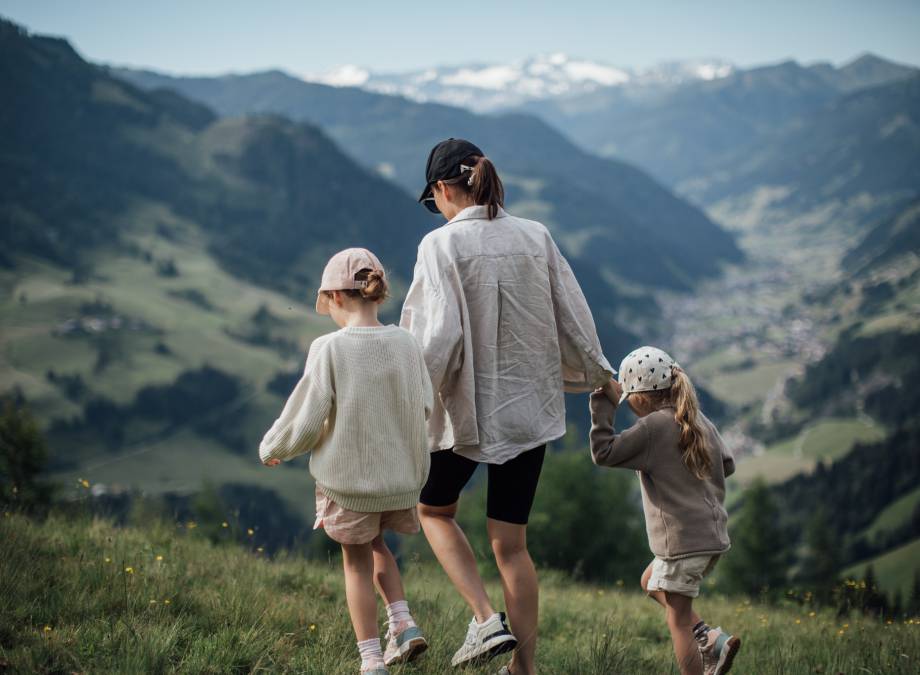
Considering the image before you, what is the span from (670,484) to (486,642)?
1.33 metres

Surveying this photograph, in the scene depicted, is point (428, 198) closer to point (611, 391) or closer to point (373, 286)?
point (373, 286)

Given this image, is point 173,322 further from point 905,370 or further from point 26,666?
point 26,666

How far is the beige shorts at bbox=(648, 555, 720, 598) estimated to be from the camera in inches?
174

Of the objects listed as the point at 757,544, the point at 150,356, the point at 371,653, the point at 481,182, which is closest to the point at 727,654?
the point at 371,653

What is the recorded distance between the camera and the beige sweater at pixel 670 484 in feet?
14.4

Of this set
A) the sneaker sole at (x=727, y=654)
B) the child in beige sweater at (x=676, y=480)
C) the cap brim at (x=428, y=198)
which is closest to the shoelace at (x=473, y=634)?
the child in beige sweater at (x=676, y=480)

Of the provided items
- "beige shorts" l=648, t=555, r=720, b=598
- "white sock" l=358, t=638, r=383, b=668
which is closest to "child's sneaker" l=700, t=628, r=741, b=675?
"beige shorts" l=648, t=555, r=720, b=598

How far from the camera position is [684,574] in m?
4.42

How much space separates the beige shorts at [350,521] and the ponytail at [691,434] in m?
1.55

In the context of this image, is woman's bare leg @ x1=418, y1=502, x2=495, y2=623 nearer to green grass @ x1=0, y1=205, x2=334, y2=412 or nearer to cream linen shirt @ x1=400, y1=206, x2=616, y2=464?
cream linen shirt @ x1=400, y1=206, x2=616, y2=464

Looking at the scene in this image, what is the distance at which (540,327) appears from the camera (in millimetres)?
4379

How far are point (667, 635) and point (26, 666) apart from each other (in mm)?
4822

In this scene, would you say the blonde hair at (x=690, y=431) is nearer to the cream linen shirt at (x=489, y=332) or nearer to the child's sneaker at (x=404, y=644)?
the cream linen shirt at (x=489, y=332)

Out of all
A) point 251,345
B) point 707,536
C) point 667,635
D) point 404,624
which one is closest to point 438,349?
point 404,624
